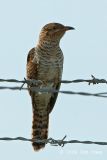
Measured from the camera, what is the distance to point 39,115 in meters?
11.2

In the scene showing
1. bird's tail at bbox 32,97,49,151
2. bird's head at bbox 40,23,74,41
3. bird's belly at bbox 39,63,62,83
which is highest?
bird's head at bbox 40,23,74,41

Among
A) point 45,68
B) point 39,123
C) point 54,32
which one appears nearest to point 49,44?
point 54,32

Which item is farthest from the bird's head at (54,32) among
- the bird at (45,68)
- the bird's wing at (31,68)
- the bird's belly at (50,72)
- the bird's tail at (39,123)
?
the bird's tail at (39,123)

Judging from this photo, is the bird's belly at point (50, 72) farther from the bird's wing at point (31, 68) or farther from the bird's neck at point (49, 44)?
the bird's neck at point (49, 44)

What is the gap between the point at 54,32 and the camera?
11.5 metres

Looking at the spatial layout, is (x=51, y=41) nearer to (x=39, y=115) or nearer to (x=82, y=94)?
(x=39, y=115)

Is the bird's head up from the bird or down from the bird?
up

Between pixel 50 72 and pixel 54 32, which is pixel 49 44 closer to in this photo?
pixel 54 32

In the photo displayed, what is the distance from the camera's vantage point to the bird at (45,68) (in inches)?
429

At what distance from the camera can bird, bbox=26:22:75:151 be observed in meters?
10.9

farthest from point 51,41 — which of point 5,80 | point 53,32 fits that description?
point 5,80

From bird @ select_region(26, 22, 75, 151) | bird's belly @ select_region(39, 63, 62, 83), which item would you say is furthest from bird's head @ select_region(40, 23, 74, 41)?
bird's belly @ select_region(39, 63, 62, 83)

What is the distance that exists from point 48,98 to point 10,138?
207 inches

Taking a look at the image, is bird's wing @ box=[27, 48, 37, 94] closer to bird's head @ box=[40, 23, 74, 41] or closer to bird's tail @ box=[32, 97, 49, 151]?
bird's head @ box=[40, 23, 74, 41]
